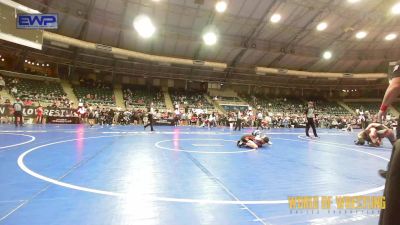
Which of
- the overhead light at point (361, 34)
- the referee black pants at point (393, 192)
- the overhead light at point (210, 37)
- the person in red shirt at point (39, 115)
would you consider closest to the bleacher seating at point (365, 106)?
the overhead light at point (361, 34)

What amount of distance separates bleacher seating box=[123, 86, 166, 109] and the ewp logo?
21553mm

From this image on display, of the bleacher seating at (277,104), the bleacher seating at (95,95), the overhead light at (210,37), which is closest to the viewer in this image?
the overhead light at (210,37)

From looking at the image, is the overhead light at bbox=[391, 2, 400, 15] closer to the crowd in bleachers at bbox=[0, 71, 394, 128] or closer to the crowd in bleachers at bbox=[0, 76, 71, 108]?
the crowd in bleachers at bbox=[0, 71, 394, 128]

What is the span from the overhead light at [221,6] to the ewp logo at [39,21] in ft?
58.1

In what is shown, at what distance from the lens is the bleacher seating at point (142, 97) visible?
34906mm

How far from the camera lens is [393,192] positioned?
1.03 metres

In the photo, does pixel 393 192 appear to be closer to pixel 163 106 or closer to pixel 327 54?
pixel 163 106

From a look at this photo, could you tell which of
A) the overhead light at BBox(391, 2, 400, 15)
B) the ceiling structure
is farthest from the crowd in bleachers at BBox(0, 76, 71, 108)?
the overhead light at BBox(391, 2, 400, 15)

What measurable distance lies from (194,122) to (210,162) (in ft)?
80.2

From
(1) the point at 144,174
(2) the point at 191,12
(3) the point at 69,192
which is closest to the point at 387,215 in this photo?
(3) the point at 69,192

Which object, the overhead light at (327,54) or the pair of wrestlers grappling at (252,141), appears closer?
the pair of wrestlers grappling at (252,141)

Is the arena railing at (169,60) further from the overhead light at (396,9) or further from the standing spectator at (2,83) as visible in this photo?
the overhead light at (396,9)

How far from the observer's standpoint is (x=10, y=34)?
14617mm

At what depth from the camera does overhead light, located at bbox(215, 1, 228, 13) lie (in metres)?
26.2
